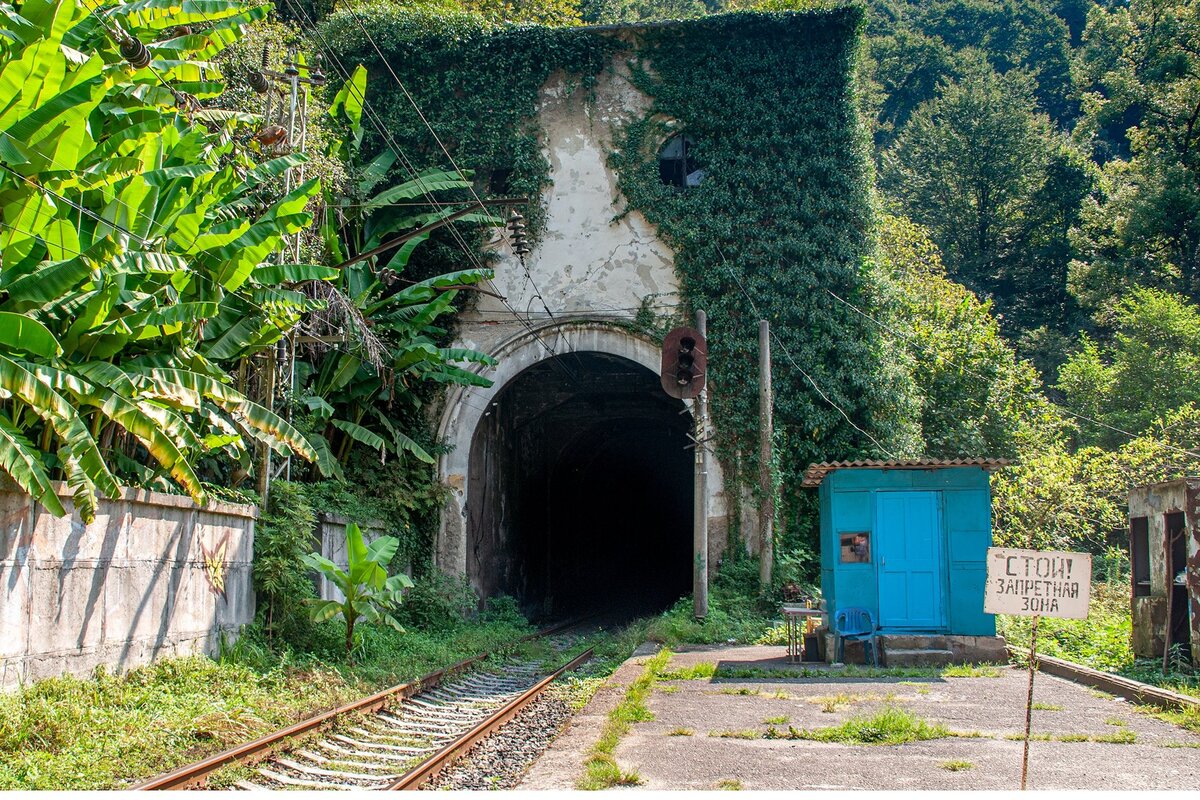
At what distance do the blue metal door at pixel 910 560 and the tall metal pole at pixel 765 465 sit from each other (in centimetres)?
426

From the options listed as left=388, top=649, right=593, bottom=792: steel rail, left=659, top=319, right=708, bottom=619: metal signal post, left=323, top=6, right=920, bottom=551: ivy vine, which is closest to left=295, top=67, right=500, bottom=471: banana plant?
left=323, top=6, right=920, bottom=551: ivy vine

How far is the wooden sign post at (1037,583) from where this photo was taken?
595 cm

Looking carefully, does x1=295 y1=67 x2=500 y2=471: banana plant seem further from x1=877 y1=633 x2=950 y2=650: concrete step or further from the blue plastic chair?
x1=877 y1=633 x2=950 y2=650: concrete step

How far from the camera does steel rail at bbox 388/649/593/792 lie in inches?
257

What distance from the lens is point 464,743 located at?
25.5ft

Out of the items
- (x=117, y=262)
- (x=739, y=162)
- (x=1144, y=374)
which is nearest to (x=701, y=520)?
(x=739, y=162)

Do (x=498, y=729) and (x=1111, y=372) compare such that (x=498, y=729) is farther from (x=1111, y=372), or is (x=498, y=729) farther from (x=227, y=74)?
(x=1111, y=372)

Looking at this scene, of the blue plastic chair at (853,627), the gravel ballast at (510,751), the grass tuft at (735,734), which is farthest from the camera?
the blue plastic chair at (853,627)

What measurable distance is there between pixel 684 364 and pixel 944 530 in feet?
13.2

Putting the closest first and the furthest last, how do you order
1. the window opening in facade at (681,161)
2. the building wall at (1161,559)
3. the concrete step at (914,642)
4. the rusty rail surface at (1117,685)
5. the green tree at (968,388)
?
1. the rusty rail surface at (1117,685)
2. the building wall at (1161,559)
3. the concrete step at (914,642)
4. the window opening in facade at (681,161)
5. the green tree at (968,388)

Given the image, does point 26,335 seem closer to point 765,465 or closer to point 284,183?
point 284,183

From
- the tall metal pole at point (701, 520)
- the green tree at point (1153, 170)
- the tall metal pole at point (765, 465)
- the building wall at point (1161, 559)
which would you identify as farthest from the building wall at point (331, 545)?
the green tree at point (1153, 170)

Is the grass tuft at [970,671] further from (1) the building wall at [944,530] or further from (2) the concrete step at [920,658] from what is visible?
(1) the building wall at [944,530]

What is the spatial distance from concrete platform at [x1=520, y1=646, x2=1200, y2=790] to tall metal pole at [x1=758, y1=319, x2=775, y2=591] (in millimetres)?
6537
